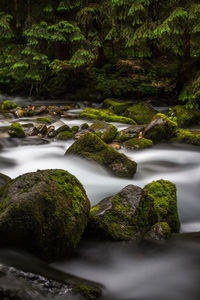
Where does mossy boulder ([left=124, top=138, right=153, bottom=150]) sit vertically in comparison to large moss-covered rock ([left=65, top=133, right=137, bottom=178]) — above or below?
below

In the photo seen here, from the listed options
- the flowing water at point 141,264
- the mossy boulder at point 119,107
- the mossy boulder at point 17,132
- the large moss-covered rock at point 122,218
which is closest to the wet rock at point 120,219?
the large moss-covered rock at point 122,218

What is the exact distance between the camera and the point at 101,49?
1762cm

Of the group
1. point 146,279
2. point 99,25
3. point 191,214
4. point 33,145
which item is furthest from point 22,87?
point 146,279

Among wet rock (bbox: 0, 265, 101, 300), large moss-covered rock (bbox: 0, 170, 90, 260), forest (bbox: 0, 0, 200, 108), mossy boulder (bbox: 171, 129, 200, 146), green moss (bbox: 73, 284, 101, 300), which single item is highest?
forest (bbox: 0, 0, 200, 108)

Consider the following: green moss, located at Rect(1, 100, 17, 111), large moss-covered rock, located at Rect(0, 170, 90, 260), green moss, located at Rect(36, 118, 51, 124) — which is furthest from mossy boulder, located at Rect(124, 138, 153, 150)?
green moss, located at Rect(1, 100, 17, 111)

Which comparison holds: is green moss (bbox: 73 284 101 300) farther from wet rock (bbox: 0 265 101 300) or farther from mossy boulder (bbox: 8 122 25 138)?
mossy boulder (bbox: 8 122 25 138)

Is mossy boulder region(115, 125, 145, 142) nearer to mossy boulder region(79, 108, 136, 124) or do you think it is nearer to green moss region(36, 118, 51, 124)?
mossy boulder region(79, 108, 136, 124)

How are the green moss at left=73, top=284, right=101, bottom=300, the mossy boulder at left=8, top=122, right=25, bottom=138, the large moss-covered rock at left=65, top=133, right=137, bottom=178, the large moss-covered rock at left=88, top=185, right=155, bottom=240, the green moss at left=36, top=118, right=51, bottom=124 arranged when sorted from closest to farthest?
the green moss at left=73, top=284, right=101, bottom=300 → the large moss-covered rock at left=88, top=185, right=155, bottom=240 → the large moss-covered rock at left=65, top=133, right=137, bottom=178 → the mossy boulder at left=8, top=122, right=25, bottom=138 → the green moss at left=36, top=118, right=51, bottom=124

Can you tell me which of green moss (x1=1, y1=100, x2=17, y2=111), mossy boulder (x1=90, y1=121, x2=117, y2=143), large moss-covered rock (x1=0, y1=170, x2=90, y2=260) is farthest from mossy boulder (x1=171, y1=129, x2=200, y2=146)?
green moss (x1=1, y1=100, x2=17, y2=111)

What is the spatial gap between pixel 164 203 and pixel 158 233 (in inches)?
20.7

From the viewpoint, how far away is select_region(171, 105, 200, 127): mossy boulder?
9.81 m

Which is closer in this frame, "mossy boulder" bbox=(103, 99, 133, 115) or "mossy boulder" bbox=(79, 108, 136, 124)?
"mossy boulder" bbox=(79, 108, 136, 124)

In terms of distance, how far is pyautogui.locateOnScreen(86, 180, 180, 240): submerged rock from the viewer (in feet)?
10.0

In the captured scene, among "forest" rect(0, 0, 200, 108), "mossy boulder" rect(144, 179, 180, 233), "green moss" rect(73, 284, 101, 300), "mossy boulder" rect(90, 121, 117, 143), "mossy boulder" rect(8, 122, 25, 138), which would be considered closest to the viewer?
"green moss" rect(73, 284, 101, 300)
